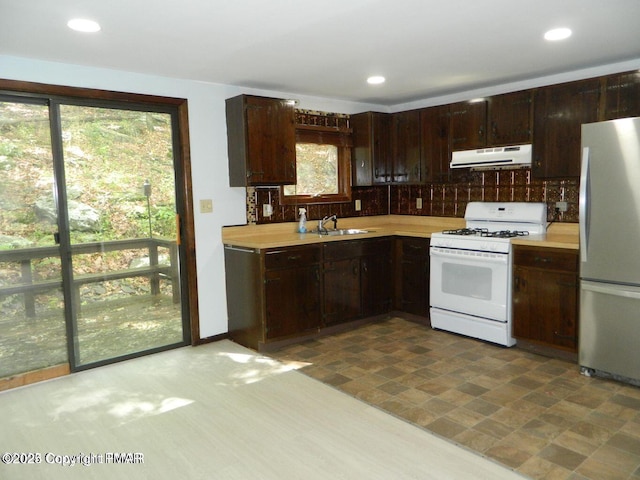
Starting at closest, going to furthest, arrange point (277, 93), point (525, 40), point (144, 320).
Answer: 1. point (525, 40)
2. point (144, 320)
3. point (277, 93)

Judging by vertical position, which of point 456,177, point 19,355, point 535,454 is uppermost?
point 456,177

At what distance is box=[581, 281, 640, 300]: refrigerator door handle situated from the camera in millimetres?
3037

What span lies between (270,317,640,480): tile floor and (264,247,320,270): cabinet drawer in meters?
0.75

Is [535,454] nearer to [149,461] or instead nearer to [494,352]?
[494,352]

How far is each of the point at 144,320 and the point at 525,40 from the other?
3.68 metres

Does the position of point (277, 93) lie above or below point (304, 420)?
above

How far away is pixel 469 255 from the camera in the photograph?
4098 millimetres

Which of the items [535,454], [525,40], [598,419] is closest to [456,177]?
[525,40]

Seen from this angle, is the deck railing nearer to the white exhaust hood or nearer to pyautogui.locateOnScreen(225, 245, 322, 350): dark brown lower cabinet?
pyautogui.locateOnScreen(225, 245, 322, 350): dark brown lower cabinet

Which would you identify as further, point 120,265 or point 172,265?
point 172,265

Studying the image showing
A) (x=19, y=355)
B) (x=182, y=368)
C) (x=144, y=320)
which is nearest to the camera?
(x=19, y=355)

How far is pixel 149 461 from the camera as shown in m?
2.41

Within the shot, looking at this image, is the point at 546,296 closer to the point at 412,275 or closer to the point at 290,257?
the point at 412,275

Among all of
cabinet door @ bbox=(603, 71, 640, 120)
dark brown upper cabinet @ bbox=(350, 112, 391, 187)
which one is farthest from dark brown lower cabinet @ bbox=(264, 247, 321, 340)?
cabinet door @ bbox=(603, 71, 640, 120)
